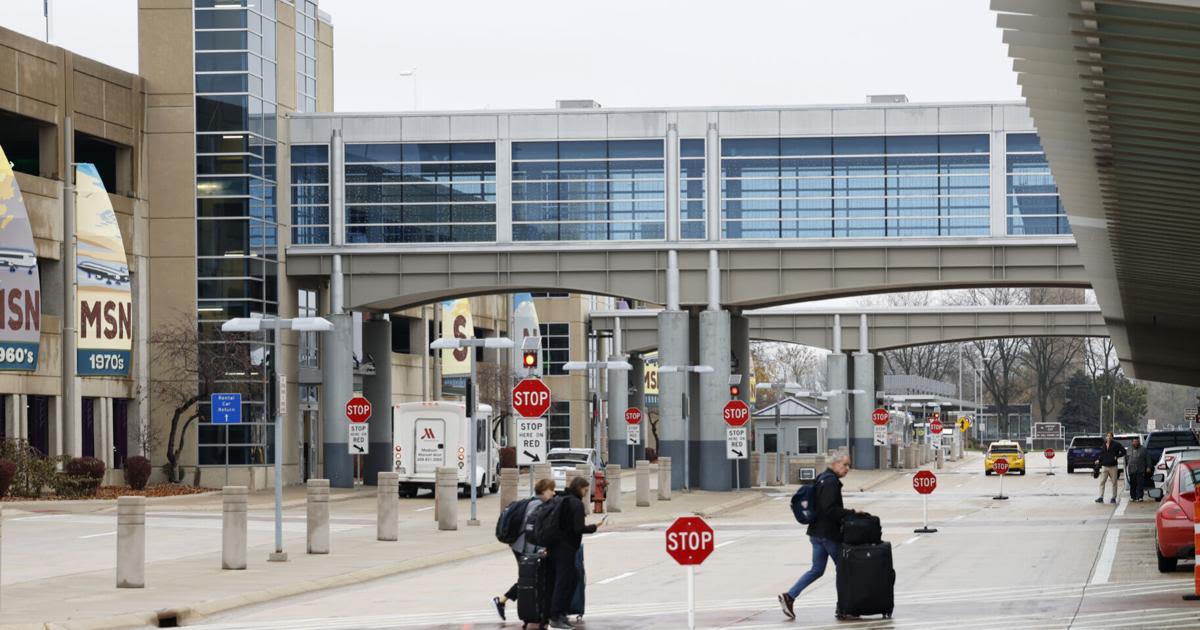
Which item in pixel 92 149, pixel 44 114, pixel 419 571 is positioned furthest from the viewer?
pixel 92 149

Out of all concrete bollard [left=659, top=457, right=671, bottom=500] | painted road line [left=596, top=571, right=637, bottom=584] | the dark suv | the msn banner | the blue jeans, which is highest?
the msn banner

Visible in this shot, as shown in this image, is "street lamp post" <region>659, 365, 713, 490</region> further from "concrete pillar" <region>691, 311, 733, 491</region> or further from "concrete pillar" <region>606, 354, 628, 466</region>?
"concrete pillar" <region>606, 354, 628, 466</region>

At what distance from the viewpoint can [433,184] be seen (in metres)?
53.8

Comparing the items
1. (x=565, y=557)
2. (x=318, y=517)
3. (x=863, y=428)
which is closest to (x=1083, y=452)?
(x=863, y=428)

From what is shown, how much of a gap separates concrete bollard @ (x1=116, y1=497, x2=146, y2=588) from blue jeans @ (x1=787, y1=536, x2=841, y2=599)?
8717mm

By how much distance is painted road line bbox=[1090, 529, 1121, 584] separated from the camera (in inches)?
887

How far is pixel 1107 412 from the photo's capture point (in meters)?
154

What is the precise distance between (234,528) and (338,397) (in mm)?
29229

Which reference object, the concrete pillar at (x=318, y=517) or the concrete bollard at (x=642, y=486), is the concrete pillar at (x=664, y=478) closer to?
the concrete bollard at (x=642, y=486)

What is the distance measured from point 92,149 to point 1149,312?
31.2 m

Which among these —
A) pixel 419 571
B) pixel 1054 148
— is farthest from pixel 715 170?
pixel 1054 148

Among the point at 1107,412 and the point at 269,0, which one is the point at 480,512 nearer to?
the point at 269,0

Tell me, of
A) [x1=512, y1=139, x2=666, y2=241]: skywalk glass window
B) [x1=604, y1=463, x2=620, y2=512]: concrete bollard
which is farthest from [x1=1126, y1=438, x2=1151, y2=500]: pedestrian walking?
[x1=512, y1=139, x2=666, y2=241]: skywalk glass window

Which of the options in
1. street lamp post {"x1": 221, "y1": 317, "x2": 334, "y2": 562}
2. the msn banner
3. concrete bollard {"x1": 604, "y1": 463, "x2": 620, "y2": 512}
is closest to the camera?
street lamp post {"x1": 221, "y1": 317, "x2": 334, "y2": 562}
